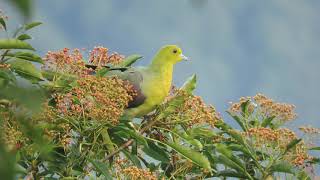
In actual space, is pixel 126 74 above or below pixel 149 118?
above

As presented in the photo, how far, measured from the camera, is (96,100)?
146 inches

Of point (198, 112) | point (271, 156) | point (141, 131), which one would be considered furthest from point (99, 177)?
point (271, 156)

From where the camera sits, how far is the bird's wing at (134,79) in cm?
443

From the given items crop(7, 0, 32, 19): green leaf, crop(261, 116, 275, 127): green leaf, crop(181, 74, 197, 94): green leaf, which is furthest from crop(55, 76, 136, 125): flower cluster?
crop(7, 0, 32, 19): green leaf

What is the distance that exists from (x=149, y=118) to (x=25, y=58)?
0.99 m

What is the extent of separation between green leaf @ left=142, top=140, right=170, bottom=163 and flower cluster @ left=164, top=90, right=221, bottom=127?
214 mm

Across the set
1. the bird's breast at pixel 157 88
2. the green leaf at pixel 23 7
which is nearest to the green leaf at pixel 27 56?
the bird's breast at pixel 157 88

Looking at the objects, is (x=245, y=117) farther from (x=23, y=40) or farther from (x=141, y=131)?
(x=23, y=40)

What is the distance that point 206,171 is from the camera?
4.13 m

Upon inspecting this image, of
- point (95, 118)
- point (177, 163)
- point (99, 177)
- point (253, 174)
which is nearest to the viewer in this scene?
point (95, 118)

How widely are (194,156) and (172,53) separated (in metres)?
1.14

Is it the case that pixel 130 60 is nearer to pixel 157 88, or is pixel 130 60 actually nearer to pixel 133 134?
pixel 157 88

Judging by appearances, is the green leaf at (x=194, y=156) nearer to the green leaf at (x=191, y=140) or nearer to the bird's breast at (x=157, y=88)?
the green leaf at (x=191, y=140)

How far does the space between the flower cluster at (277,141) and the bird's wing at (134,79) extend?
788 mm
